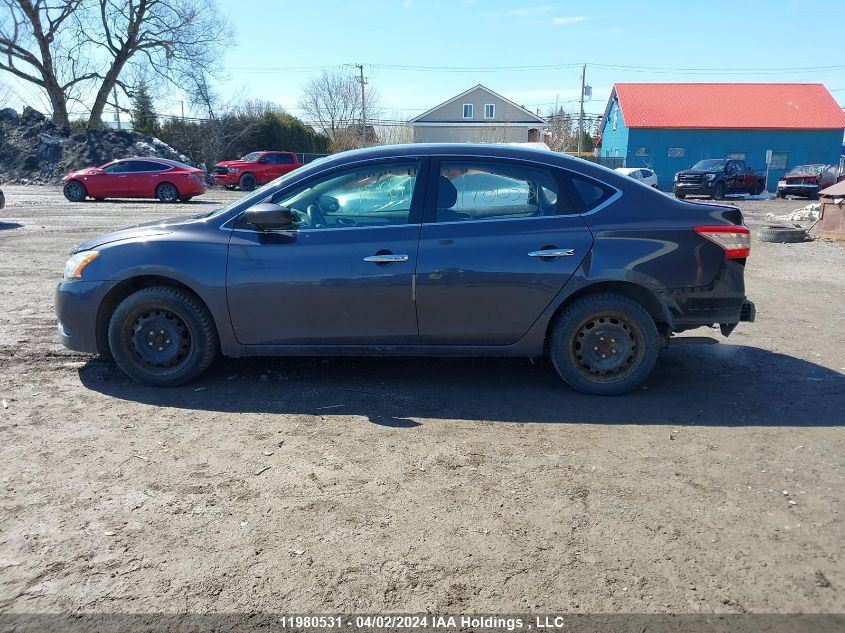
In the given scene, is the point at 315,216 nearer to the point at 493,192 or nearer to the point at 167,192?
the point at 493,192

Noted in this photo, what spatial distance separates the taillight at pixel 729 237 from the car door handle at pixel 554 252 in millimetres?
929

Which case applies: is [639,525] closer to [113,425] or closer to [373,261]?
[373,261]

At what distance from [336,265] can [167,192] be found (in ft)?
68.4

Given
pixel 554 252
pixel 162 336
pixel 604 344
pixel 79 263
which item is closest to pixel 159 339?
pixel 162 336

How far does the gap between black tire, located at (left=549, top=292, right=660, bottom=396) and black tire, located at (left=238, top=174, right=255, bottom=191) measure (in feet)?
94.5

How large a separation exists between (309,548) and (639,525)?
61.0 inches

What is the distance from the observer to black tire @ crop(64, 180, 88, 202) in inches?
922

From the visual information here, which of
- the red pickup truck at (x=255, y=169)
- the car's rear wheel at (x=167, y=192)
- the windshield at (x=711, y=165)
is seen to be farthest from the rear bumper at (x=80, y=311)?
the windshield at (x=711, y=165)

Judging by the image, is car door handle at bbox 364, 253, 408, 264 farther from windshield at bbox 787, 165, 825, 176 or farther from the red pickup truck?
windshield at bbox 787, 165, 825, 176

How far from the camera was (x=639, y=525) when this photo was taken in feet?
10.5

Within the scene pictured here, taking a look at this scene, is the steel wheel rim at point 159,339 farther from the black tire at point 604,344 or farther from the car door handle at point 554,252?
the black tire at point 604,344

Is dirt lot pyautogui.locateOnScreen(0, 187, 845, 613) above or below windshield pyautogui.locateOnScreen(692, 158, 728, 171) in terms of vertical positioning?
below

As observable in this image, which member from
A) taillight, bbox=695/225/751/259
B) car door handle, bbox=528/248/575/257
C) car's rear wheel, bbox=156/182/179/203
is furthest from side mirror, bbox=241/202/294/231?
car's rear wheel, bbox=156/182/179/203

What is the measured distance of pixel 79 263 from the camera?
5031 millimetres
